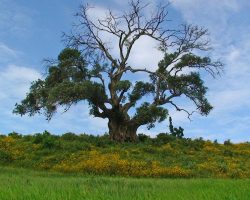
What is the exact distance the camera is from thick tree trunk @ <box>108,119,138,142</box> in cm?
3991

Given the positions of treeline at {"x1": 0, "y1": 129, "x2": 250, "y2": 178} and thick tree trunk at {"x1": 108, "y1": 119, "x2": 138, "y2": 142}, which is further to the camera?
thick tree trunk at {"x1": 108, "y1": 119, "x2": 138, "y2": 142}

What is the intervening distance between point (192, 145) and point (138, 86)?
271 inches

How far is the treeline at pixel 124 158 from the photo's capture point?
1069 inches

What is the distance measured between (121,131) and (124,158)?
32.8ft

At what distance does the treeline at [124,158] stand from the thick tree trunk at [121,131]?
926 mm

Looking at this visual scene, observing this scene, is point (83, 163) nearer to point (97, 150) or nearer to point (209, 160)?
point (97, 150)

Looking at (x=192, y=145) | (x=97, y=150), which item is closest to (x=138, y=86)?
(x=192, y=145)

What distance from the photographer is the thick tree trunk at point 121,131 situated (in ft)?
131

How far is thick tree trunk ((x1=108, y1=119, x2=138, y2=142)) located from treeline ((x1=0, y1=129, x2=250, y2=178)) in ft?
3.04

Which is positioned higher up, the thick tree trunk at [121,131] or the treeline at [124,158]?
the thick tree trunk at [121,131]

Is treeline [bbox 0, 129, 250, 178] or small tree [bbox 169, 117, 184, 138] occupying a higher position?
small tree [bbox 169, 117, 184, 138]

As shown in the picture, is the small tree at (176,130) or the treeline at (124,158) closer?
the treeline at (124,158)

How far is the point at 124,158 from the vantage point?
30109mm

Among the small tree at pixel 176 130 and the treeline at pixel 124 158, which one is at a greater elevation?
the small tree at pixel 176 130
